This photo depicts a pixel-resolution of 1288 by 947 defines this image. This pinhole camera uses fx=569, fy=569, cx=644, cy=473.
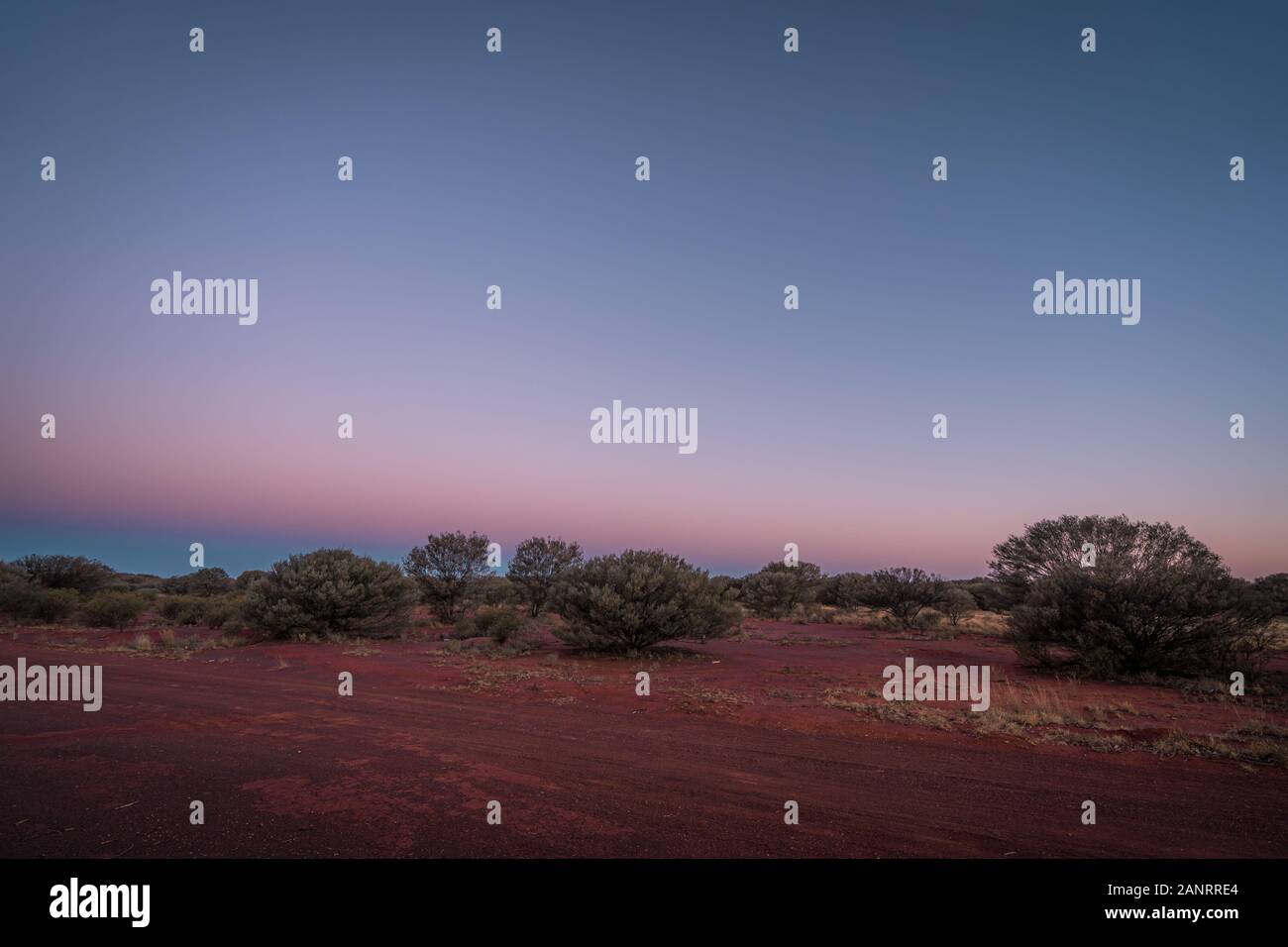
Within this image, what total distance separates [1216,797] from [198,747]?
11246mm

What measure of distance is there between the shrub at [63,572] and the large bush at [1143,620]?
46172mm

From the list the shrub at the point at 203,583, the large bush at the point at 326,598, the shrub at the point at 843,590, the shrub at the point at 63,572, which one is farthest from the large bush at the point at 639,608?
the shrub at the point at 203,583

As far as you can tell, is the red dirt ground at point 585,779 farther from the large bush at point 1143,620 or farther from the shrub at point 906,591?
the shrub at point 906,591

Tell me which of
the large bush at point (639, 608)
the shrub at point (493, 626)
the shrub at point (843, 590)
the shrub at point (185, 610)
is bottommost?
the shrub at point (843, 590)

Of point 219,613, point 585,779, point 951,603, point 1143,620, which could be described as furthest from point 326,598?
point 951,603

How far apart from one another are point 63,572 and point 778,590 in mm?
42717

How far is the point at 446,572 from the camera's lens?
28.2 m

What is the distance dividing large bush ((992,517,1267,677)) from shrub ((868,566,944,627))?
616 inches

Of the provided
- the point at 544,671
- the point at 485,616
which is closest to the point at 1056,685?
the point at 544,671

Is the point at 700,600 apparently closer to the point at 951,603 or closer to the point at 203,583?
the point at 951,603

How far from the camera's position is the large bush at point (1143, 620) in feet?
41.8
